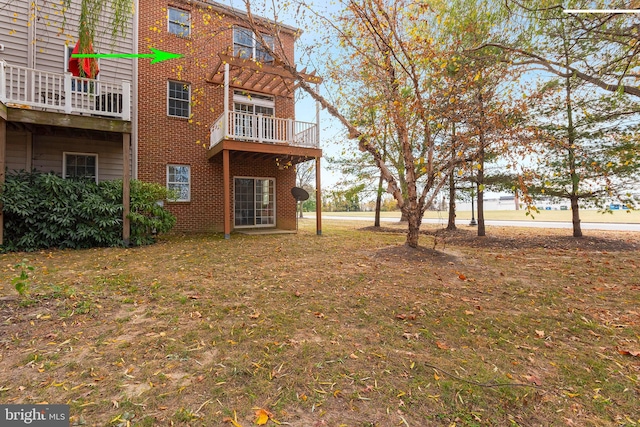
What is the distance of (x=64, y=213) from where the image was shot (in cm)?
752

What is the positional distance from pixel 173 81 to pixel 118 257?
7455 millimetres

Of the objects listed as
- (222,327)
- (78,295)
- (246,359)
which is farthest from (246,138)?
(246,359)

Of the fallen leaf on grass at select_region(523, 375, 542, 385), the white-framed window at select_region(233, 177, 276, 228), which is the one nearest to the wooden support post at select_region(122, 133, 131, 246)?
the white-framed window at select_region(233, 177, 276, 228)

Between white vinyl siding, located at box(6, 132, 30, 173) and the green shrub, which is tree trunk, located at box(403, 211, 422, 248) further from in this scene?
white vinyl siding, located at box(6, 132, 30, 173)

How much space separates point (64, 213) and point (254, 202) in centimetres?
648

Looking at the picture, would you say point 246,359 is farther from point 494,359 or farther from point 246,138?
point 246,138

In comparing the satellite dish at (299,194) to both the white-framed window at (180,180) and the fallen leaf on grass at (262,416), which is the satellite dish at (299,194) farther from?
the fallen leaf on grass at (262,416)

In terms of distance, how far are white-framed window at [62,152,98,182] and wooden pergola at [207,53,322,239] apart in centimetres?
355

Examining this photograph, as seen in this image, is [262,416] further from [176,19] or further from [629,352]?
[176,19]

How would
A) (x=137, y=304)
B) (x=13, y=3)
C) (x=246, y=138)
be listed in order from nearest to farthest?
(x=137, y=304)
(x=13, y=3)
(x=246, y=138)

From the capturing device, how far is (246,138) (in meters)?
10.0

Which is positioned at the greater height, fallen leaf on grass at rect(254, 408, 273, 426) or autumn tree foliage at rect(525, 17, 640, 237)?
autumn tree foliage at rect(525, 17, 640, 237)

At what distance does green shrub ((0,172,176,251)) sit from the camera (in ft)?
23.5

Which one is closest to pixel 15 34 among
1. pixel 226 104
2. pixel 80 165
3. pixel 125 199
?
pixel 80 165
